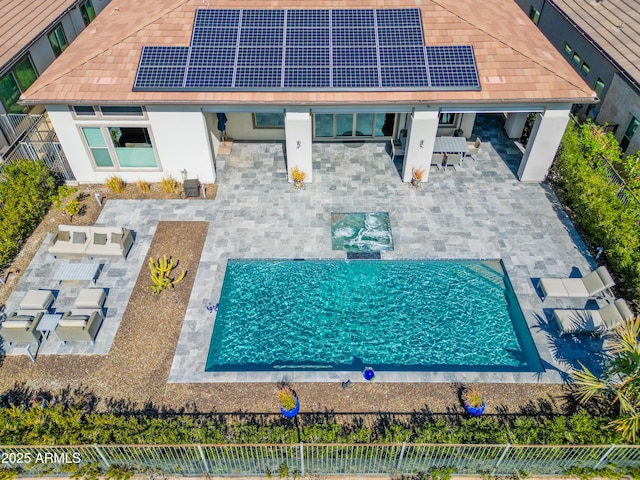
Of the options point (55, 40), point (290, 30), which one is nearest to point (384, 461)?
point (290, 30)

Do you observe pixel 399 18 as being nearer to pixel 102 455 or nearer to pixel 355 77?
pixel 355 77

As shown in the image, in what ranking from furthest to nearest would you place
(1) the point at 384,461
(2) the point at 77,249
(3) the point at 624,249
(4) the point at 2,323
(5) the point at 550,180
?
(5) the point at 550,180
(2) the point at 77,249
(3) the point at 624,249
(4) the point at 2,323
(1) the point at 384,461

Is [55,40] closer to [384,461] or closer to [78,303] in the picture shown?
[78,303]

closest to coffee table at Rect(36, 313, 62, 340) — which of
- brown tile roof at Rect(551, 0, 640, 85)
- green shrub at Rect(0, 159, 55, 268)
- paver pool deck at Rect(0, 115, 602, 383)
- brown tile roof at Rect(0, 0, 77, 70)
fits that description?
paver pool deck at Rect(0, 115, 602, 383)

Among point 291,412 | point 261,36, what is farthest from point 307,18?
point 291,412

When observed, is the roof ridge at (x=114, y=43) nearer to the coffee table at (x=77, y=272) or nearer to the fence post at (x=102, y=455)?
the coffee table at (x=77, y=272)

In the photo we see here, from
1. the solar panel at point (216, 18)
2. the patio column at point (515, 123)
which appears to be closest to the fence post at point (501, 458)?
the patio column at point (515, 123)
